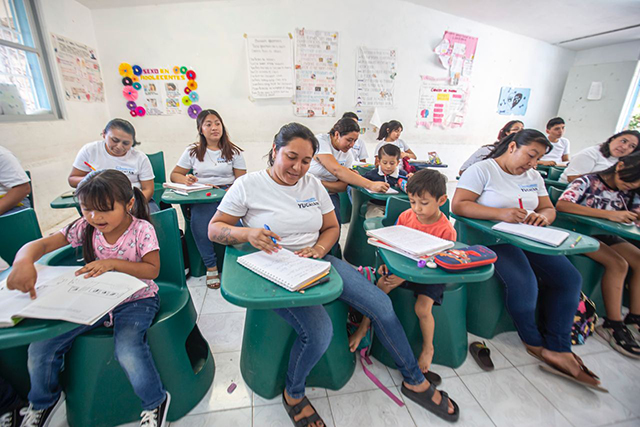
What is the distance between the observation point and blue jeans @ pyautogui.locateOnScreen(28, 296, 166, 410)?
40.5 inches

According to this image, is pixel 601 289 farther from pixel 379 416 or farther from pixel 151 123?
pixel 151 123

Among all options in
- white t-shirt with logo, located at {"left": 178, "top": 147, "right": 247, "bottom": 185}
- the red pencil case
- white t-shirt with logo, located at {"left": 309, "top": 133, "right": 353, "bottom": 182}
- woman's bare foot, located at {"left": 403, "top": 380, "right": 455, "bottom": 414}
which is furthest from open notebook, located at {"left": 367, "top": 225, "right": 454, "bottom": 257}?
white t-shirt with logo, located at {"left": 178, "top": 147, "right": 247, "bottom": 185}

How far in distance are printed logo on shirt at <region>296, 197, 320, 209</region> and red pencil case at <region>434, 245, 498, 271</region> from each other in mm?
588

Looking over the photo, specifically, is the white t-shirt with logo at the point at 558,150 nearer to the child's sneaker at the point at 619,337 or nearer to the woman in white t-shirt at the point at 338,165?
the child's sneaker at the point at 619,337

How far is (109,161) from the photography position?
7.45ft

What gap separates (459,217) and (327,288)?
1.12 meters

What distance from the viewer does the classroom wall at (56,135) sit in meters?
2.82

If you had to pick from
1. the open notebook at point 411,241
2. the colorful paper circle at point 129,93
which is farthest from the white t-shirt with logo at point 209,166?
the colorful paper circle at point 129,93

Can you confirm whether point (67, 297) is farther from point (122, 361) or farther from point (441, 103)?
point (441, 103)

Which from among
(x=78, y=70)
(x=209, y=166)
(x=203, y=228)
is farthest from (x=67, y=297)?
(x=78, y=70)

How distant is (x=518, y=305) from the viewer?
5.09 feet

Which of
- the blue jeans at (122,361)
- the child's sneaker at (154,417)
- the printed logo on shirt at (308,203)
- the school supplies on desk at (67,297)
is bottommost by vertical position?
the child's sneaker at (154,417)

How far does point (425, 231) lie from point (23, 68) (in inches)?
167

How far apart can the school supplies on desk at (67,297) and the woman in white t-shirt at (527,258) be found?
1.68 m
